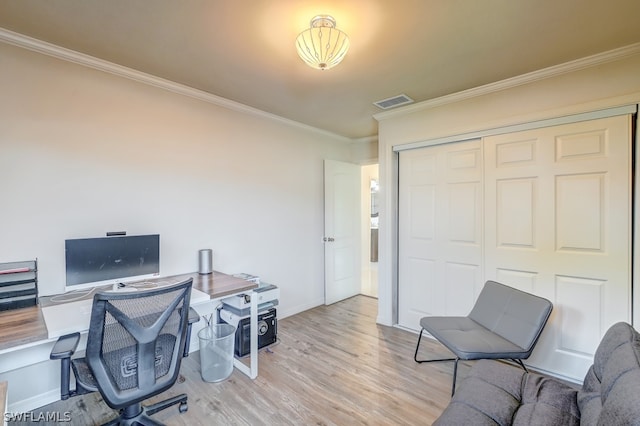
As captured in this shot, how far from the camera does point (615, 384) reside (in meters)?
1.09

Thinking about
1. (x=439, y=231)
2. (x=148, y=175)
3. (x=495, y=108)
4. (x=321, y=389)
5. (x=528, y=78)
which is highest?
(x=528, y=78)

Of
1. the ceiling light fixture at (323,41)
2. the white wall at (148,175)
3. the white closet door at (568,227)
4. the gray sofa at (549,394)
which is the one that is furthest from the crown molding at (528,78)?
the gray sofa at (549,394)

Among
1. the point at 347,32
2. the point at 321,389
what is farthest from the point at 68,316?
the point at 347,32

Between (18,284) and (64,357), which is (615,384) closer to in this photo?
(64,357)

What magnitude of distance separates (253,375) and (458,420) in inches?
64.1

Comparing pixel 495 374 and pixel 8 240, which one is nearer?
pixel 495 374

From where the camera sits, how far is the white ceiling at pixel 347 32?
65.8 inches

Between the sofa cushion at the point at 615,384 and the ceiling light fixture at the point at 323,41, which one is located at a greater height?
the ceiling light fixture at the point at 323,41

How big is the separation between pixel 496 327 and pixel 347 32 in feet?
7.83

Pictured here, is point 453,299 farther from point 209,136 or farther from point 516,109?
point 209,136

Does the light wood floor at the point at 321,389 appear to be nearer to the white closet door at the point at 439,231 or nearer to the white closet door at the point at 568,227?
the white closet door at the point at 439,231

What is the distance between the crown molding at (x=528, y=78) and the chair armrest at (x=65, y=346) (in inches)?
128

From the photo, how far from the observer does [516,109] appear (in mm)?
2576

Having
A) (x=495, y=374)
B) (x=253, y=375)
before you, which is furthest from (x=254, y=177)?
(x=495, y=374)
